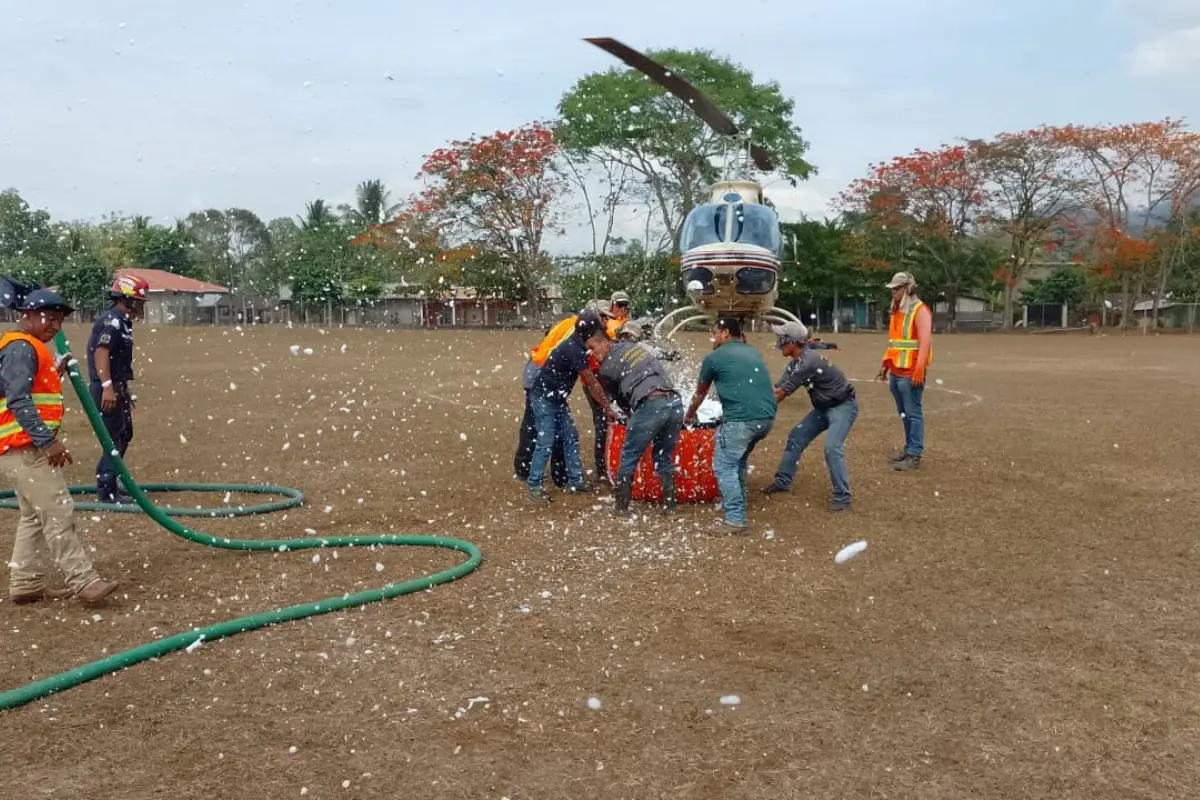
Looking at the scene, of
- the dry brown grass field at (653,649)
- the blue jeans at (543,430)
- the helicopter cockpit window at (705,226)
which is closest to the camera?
the dry brown grass field at (653,649)

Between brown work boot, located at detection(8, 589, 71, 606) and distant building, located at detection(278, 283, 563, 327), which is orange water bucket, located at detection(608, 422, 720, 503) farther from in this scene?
distant building, located at detection(278, 283, 563, 327)

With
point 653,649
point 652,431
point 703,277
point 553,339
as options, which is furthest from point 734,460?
point 703,277

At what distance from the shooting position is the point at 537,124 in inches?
1282

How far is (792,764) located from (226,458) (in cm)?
858

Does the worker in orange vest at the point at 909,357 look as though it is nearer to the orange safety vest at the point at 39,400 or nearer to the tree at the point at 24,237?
the orange safety vest at the point at 39,400

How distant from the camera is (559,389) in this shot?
8305mm

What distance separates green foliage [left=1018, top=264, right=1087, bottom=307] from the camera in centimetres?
5744

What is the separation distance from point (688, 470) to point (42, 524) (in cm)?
480

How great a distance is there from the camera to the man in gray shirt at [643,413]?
24.6 ft

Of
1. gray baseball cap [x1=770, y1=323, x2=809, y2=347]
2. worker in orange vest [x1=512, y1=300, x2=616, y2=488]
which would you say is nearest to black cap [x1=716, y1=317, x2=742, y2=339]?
gray baseball cap [x1=770, y1=323, x2=809, y2=347]

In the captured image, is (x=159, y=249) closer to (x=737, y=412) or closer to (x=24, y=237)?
(x=24, y=237)

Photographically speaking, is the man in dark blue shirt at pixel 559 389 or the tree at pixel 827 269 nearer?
the man in dark blue shirt at pixel 559 389

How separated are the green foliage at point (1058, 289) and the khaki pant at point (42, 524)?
59207 millimetres

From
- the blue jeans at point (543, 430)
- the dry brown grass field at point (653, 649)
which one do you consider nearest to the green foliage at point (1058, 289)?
the dry brown grass field at point (653, 649)
